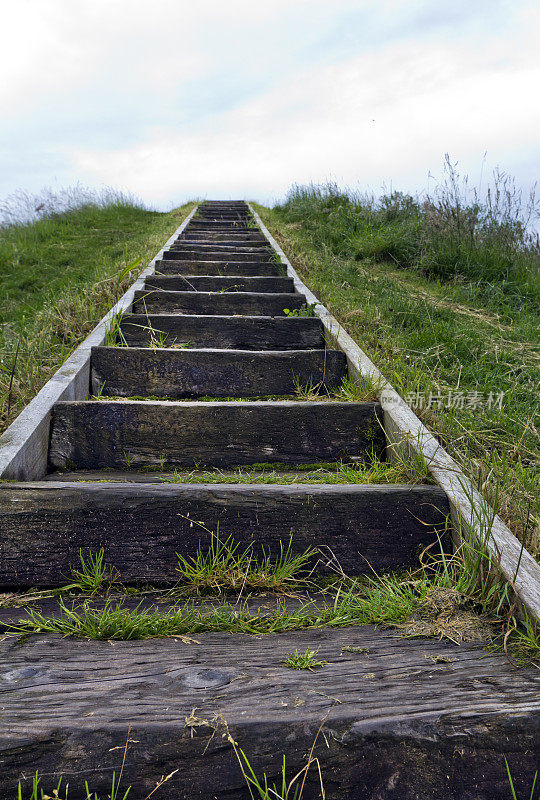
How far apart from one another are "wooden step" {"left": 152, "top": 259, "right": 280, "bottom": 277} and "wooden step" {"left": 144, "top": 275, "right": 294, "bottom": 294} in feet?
1.68

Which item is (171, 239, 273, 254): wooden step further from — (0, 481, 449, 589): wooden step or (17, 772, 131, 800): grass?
(17, 772, 131, 800): grass

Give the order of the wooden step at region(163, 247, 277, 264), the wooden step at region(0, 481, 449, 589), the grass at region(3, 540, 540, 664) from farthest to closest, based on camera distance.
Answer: the wooden step at region(163, 247, 277, 264), the wooden step at region(0, 481, 449, 589), the grass at region(3, 540, 540, 664)

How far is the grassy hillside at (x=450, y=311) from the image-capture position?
212 centimetres

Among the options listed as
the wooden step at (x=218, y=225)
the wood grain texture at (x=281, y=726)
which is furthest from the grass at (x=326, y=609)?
the wooden step at (x=218, y=225)

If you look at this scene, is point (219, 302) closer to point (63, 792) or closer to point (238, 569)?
point (238, 569)

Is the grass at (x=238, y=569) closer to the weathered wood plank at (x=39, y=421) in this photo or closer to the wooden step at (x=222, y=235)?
the weathered wood plank at (x=39, y=421)

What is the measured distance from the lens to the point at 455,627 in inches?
51.7

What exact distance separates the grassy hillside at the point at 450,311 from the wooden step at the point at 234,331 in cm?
29

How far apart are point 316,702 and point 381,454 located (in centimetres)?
136

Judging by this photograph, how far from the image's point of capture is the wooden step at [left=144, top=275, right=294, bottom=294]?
13.7 feet

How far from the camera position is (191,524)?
1660 millimetres

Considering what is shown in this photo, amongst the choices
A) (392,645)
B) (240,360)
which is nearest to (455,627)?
(392,645)

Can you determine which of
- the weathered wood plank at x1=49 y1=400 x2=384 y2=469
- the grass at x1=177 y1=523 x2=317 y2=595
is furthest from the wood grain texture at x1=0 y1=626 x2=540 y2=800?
the weathered wood plank at x1=49 y1=400 x2=384 y2=469

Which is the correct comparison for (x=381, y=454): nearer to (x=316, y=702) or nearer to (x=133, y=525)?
(x=133, y=525)
